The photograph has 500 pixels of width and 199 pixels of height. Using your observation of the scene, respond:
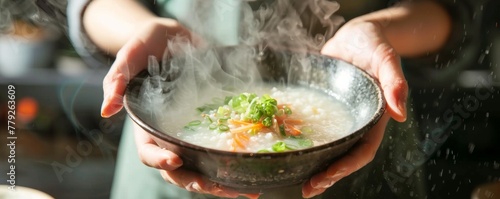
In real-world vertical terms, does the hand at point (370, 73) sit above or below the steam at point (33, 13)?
below

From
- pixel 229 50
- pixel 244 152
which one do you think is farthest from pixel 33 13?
pixel 244 152

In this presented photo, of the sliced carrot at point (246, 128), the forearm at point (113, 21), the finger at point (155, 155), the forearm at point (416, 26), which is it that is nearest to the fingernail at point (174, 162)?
the finger at point (155, 155)

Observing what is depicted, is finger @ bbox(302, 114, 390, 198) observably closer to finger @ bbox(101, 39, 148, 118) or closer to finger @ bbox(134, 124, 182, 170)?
finger @ bbox(134, 124, 182, 170)

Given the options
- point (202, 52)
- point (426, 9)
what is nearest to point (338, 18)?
point (426, 9)

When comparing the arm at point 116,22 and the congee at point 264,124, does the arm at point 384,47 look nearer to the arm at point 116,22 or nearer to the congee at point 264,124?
the congee at point 264,124

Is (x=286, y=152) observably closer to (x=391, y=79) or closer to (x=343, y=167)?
(x=343, y=167)
